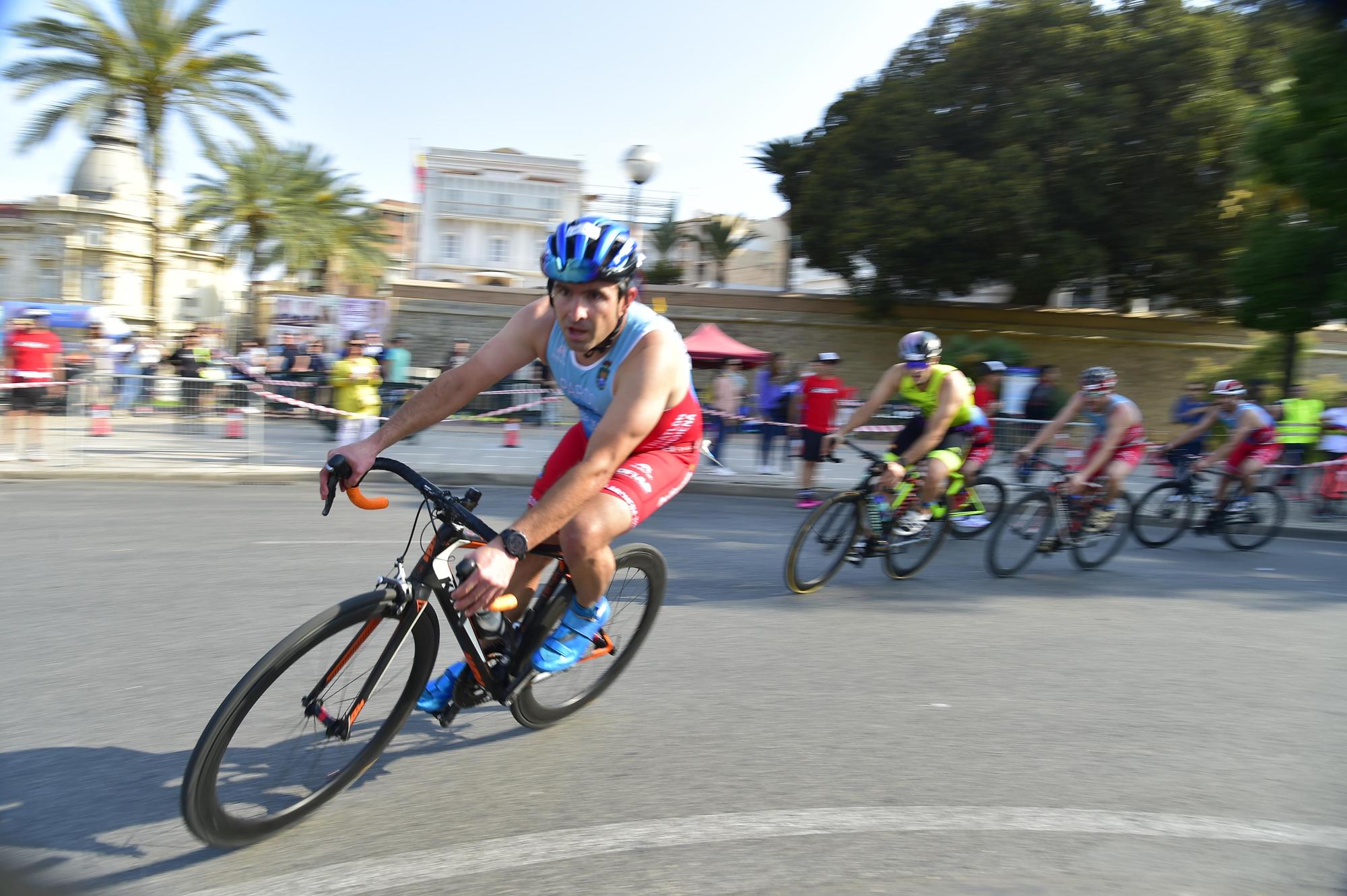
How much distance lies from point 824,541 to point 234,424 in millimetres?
8254

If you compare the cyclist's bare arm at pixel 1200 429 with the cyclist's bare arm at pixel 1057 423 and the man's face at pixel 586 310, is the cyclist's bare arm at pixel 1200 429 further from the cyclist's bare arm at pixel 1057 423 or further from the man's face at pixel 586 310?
the man's face at pixel 586 310

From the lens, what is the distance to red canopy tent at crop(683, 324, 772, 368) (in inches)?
821

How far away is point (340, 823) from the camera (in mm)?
3238

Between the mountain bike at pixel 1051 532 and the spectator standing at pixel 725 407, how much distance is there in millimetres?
6158

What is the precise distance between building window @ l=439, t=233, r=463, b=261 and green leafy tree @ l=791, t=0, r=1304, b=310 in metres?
52.1

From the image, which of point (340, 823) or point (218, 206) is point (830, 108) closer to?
point (218, 206)

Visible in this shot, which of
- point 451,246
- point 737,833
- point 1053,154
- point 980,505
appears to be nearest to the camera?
point 737,833

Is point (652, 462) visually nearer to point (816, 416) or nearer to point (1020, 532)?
point (1020, 532)

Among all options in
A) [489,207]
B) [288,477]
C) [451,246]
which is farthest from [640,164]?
[451,246]

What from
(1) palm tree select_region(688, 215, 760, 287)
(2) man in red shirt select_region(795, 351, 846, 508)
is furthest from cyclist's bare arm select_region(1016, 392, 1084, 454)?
(1) palm tree select_region(688, 215, 760, 287)

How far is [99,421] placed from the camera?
1227 cm

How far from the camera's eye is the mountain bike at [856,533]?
7270 millimetres

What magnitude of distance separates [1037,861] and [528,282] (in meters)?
53.9

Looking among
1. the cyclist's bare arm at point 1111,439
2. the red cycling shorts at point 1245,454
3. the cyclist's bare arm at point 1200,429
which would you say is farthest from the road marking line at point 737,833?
the cyclist's bare arm at point 1200,429
